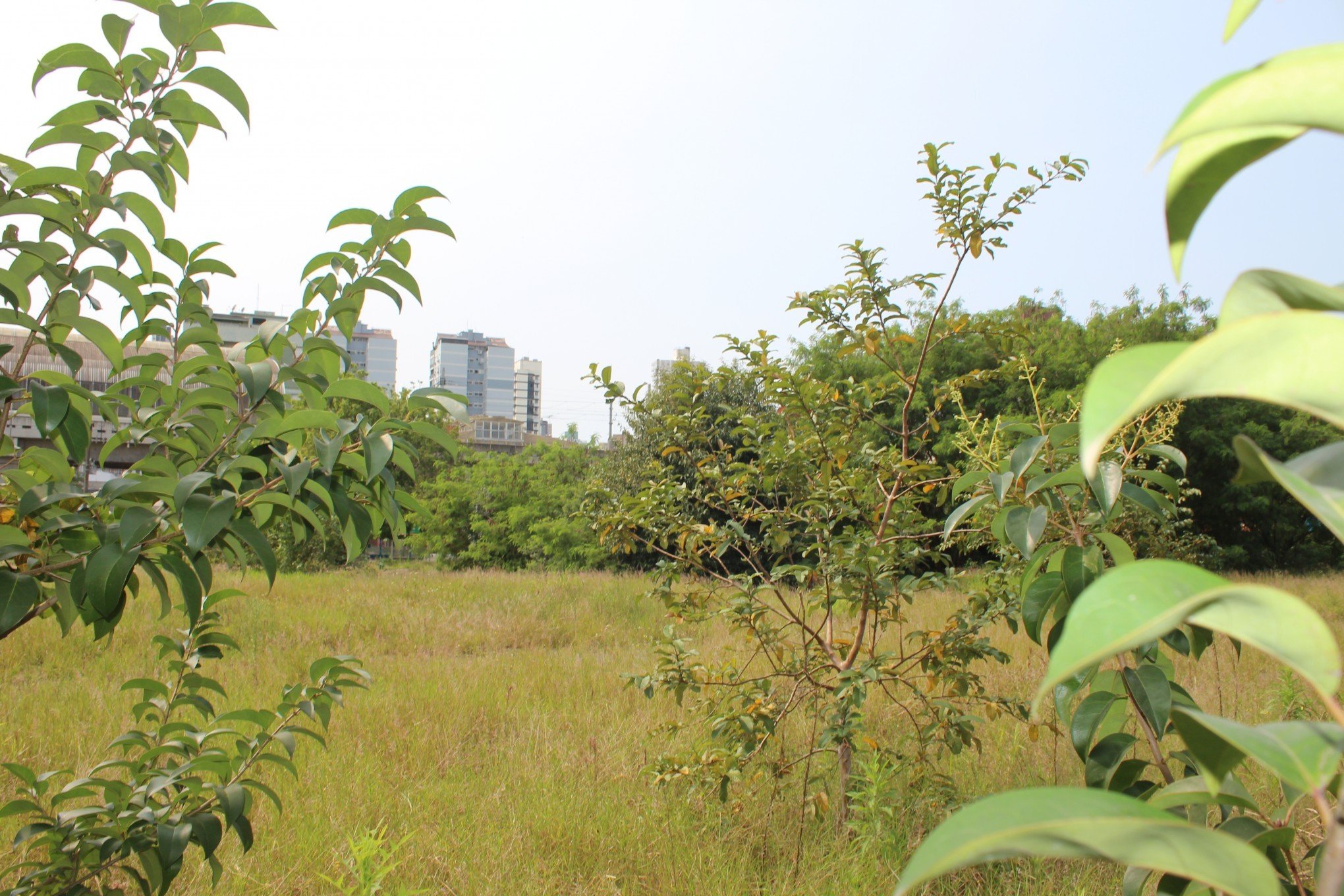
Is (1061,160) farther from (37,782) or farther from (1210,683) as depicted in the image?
(1210,683)

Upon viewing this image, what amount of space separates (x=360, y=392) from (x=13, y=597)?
438 millimetres

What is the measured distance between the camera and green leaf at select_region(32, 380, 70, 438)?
2.83 feet

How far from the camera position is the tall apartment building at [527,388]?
88312mm

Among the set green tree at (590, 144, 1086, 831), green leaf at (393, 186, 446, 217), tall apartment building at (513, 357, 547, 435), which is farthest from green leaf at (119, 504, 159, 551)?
tall apartment building at (513, 357, 547, 435)

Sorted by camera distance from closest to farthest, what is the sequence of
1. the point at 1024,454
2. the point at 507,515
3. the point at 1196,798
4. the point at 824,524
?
the point at 1196,798, the point at 1024,454, the point at 824,524, the point at 507,515

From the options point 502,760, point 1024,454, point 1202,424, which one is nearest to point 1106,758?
point 1024,454

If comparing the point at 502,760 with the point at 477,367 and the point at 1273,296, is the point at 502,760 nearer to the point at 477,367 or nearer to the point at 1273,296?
the point at 1273,296

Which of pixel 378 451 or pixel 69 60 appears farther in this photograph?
pixel 69 60

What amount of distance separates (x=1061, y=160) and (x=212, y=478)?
7.00 feet

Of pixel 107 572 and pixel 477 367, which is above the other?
pixel 477 367

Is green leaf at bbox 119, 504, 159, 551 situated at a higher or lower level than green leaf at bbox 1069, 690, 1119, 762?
higher

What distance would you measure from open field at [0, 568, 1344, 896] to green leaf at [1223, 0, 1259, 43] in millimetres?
2164

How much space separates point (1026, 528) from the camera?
3.06 feet

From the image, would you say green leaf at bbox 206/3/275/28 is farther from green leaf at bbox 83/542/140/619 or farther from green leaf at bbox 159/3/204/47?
green leaf at bbox 83/542/140/619
